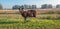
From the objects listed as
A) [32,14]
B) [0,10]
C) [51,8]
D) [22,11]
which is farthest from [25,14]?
[0,10]

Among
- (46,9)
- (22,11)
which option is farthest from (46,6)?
(22,11)

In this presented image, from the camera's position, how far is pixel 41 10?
29391mm

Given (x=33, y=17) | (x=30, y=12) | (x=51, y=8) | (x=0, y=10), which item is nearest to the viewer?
(x=30, y=12)

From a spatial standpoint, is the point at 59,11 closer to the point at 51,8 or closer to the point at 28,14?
the point at 51,8

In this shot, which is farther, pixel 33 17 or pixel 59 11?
pixel 59 11

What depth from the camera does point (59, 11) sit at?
2633cm

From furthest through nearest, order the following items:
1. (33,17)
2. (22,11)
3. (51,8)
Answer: (51,8), (33,17), (22,11)

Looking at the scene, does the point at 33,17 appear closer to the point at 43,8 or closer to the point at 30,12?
the point at 30,12

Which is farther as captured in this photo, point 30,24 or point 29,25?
point 30,24

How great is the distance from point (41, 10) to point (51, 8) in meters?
1.95

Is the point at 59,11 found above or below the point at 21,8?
below

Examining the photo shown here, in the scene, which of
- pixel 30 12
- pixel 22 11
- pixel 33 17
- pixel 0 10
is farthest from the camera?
pixel 0 10

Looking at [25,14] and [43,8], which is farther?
[43,8]

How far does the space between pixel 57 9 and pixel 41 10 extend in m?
3.51
